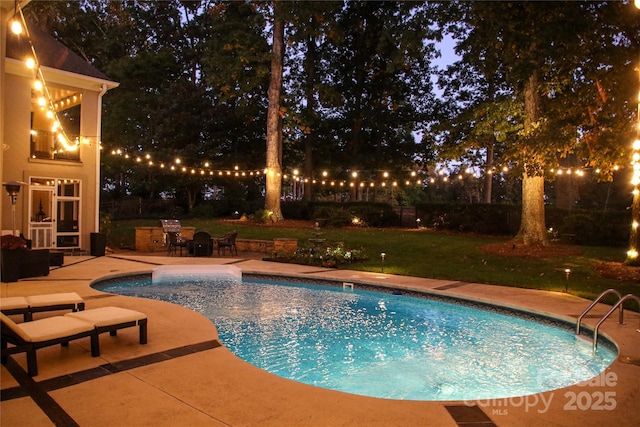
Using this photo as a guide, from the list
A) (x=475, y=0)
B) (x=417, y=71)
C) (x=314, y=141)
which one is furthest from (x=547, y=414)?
(x=417, y=71)

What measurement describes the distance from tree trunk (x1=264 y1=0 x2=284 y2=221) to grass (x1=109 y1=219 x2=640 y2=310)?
1.88 meters

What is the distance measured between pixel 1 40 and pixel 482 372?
21.0 feet

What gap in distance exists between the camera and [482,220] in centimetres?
2041

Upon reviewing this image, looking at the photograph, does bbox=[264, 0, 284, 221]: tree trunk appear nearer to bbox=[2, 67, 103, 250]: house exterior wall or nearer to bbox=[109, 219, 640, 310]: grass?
bbox=[109, 219, 640, 310]: grass

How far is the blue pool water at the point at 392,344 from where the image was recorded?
539 centimetres

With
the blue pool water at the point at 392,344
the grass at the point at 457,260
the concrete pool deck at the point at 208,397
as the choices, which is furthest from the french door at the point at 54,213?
the concrete pool deck at the point at 208,397

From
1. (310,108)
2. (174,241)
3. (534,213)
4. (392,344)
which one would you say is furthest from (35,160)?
(310,108)

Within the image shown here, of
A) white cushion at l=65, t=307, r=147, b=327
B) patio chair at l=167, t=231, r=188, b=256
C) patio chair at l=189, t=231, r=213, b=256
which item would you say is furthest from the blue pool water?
patio chair at l=167, t=231, r=188, b=256

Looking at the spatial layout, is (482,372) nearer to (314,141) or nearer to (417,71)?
(314,141)

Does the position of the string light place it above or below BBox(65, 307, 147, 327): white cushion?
above

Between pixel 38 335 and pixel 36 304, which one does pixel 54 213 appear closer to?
pixel 36 304

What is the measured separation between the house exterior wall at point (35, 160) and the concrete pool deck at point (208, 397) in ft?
30.9

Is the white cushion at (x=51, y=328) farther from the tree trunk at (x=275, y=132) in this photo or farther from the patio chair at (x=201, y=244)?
the tree trunk at (x=275, y=132)

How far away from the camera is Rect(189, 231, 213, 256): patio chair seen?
13906 millimetres
